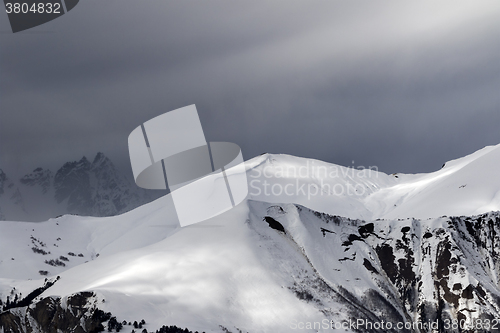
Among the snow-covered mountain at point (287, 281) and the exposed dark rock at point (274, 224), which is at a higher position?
the exposed dark rock at point (274, 224)

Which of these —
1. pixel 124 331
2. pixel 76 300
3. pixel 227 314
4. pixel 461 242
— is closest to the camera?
pixel 124 331

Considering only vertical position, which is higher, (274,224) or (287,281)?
(274,224)

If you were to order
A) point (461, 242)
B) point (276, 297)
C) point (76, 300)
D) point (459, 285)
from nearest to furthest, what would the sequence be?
point (76, 300)
point (276, 297)
point (459, 285)
point (461, 242)

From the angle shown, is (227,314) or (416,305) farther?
(416,305)

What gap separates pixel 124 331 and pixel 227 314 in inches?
1120

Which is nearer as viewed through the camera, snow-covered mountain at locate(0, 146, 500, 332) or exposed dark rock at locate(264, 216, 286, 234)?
snow-covered mountain at locate(0, 146, 500, 332)

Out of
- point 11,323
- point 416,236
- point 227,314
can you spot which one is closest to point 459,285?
→ point 416,236

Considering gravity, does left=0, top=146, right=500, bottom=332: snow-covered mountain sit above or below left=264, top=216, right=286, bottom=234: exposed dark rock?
below

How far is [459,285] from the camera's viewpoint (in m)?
169

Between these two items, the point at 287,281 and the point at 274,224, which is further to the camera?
the point at 274,224

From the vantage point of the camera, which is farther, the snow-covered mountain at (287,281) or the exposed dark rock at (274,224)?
the exposed dark rock at (274,224)

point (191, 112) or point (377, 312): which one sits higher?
point (191, 112)

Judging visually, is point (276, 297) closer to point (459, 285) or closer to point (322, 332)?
point (322, 332)

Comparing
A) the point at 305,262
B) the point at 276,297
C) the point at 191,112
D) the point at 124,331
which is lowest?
the point at 124,331
